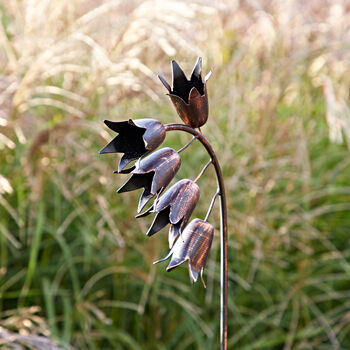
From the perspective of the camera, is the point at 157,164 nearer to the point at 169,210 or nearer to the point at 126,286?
the point at 169,210

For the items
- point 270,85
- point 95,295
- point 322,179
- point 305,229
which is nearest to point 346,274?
point 305,229

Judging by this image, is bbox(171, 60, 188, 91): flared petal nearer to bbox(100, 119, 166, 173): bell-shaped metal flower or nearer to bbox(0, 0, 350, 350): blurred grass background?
bbox(100, 119, 166, 173): bell-shaped metal flower

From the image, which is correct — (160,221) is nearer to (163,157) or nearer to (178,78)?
(163,157)

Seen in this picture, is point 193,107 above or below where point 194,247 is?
above

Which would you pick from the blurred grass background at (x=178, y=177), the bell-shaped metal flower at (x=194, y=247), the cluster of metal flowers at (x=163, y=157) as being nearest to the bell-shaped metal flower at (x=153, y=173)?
the cluster of metal flowers at (x=163, y=157)

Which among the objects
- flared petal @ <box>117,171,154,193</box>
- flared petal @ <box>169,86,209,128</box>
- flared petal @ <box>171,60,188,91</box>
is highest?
flared petal @ <box>171,60,188,91</box>

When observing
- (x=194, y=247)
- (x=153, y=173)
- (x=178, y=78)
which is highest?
(x=178, y=78)

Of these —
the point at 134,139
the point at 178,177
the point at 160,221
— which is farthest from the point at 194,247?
the point at 178,177

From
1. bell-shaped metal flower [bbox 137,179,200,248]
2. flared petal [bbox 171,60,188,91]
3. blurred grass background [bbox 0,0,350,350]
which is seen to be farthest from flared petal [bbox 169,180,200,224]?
blurred grass background [bbox 0,0,350,350]
